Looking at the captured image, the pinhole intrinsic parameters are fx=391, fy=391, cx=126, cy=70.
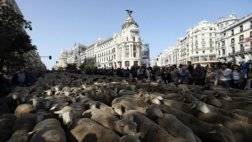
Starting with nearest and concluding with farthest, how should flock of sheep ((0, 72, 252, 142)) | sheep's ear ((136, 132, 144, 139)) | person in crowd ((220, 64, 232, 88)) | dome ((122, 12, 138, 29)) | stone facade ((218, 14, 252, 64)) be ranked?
sheep's ear ((136, 132, 144, 139)), flock of sheep ((0, 72, 252, 142)), person in crowd ((220, 64, 232, 88)), stone facade ((218, 14, 252, 64)), dome ((122, 12, 138, 29))

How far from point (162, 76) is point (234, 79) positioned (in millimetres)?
9029

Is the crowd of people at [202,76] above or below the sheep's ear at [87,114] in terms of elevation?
above

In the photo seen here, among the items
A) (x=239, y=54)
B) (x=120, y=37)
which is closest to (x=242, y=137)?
(x=239, y=54)

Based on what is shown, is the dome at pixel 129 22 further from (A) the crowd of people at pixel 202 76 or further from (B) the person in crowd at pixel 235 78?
(B) the person in crowd at pixel 235 78

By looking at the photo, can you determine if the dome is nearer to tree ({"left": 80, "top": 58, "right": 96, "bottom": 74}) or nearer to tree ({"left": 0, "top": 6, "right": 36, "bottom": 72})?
tree ({"left": 80, "top": 58, "right": 96, "bottom": 74})

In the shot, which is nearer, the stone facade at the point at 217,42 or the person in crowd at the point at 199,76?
the person in crowd at the point at 199,76

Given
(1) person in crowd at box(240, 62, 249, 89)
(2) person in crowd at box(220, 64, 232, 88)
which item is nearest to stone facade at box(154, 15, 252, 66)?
(1) person in crowd at box(240, 62, 249, 89)

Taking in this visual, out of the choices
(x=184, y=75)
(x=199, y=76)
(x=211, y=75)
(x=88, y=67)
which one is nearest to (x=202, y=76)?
(x=199, y=76)

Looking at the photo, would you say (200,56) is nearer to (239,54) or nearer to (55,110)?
(239,54)

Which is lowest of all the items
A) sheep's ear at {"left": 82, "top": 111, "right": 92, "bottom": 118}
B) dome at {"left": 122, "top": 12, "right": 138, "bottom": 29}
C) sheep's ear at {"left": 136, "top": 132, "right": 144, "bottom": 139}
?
sheep's ear at {"left": 136, "top": 132, "right": 144, "bottom": 139}

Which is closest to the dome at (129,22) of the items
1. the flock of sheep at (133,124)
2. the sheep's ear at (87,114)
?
the flock of sheep at (133,124)

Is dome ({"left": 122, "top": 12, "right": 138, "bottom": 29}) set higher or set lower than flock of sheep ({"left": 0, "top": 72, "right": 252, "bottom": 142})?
higher

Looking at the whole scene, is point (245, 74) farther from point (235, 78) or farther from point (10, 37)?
point (10, 37)

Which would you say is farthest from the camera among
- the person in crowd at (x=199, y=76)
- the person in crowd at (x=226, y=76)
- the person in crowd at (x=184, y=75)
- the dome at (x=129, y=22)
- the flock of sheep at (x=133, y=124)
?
the dome at (x=129, y=22)
